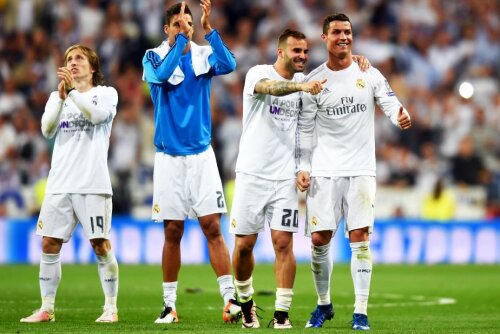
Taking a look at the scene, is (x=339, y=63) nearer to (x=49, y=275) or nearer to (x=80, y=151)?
(x=80, y=151)

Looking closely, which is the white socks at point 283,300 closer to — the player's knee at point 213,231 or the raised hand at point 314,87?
the player's knee at point 213,231

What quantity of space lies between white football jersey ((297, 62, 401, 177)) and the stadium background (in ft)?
35.2

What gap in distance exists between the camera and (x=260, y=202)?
9.74 meters

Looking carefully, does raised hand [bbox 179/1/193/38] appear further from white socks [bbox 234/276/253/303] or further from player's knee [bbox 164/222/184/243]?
white socks [bbox 234/276/253/303]

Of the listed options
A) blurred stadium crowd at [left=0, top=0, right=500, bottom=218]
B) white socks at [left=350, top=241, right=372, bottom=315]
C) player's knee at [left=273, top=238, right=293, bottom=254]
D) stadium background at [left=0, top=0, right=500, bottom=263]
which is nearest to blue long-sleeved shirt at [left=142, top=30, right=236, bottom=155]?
player's knee at [left=273, top=238, right=293, bottom=254]

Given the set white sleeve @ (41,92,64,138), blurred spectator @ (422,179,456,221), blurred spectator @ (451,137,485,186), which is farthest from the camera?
blurred spectator @ (451,137,485,186)

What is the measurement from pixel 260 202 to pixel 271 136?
0.59m

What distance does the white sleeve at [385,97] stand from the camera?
962 cm

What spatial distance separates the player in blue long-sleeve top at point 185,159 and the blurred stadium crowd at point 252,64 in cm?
1052

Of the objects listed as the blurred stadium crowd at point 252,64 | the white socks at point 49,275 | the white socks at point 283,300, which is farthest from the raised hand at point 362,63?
the blurred stadium crowd at point 252,64

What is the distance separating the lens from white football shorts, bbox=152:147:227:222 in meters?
10.2

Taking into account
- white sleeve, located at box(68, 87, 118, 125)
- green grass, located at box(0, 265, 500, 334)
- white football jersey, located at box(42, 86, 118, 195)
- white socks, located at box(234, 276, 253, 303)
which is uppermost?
white sleeve, located at box(68, 87, 118, 125)

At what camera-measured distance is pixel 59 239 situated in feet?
33.3

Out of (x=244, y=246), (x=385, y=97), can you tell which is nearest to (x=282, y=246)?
(x=244, y=246)
